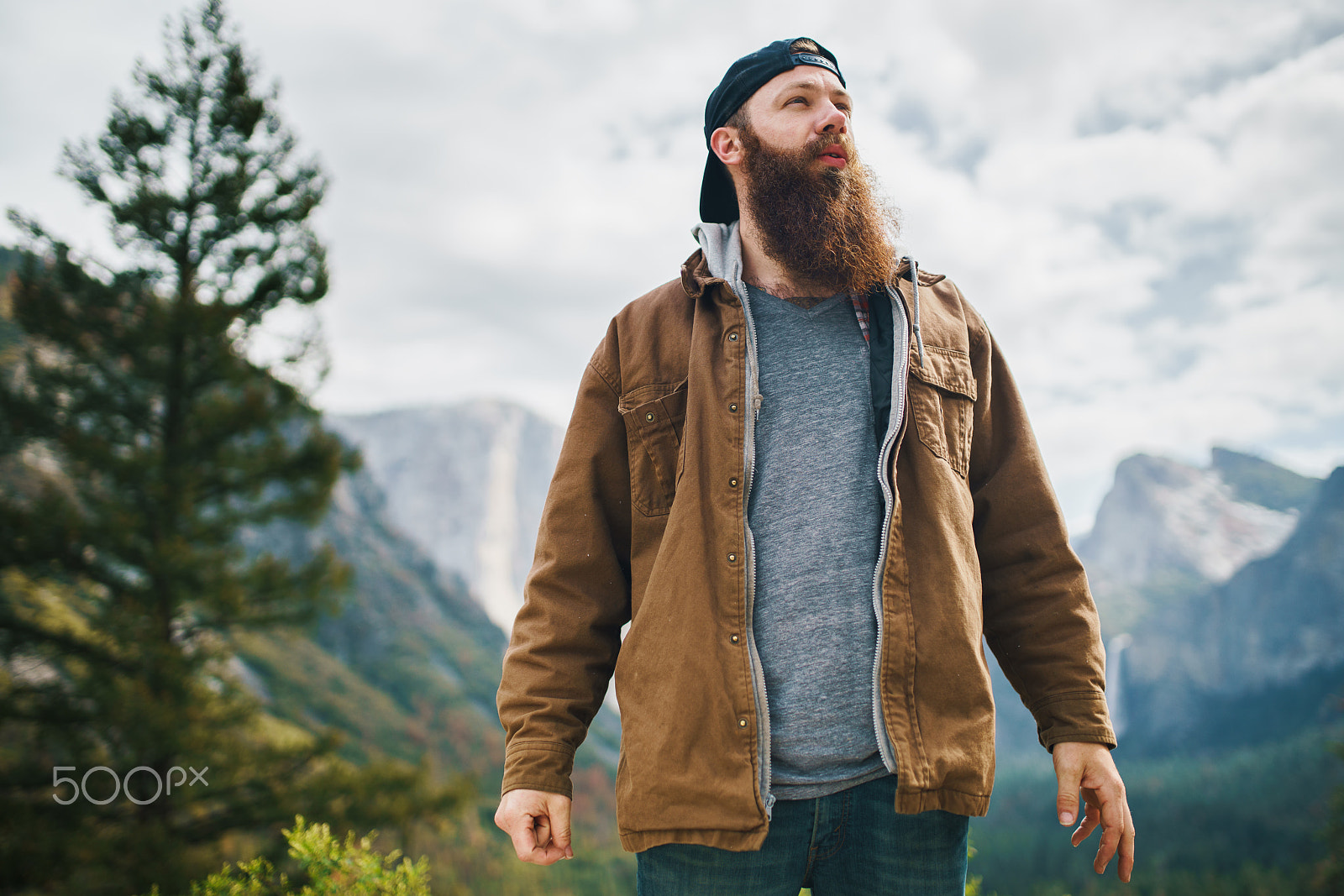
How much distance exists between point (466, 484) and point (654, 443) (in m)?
171

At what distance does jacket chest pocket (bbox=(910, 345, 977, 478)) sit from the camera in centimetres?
203

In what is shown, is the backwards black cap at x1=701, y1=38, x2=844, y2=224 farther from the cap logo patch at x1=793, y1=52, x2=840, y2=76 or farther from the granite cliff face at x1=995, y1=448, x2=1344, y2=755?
the granite cliff face at x1=995, y1=448, x2=1344, y2=755

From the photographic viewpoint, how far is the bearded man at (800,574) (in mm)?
1760

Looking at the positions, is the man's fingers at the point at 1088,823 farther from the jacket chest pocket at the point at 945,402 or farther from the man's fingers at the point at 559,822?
the man's fingers at the point at 559,822

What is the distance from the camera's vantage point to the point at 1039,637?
204 cm

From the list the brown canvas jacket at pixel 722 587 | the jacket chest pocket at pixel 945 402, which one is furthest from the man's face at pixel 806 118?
the jacket chest pocket at pixel 945 402

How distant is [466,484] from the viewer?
167000 mm

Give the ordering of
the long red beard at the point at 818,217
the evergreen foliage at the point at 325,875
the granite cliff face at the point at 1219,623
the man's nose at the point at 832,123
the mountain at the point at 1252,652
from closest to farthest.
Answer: the long red beard at the point at 818,217, the man's nose at the point at 832,123, the evergreen foliage at the point at 325,875, the mountain at the point at 1252,652, the granite cliff face at the point at 1219,623

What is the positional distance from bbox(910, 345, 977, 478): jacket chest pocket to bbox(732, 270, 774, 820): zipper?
0.43 metres

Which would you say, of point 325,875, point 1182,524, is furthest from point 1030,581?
point 1182,524

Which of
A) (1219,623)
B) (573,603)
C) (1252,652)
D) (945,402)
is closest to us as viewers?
(573,603)

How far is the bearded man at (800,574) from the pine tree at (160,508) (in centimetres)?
1118

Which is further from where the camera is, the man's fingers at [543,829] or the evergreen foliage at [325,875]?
the evergreen foliage at [325,875]

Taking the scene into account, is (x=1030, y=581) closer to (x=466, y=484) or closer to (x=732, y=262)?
(x=732, y=262)
